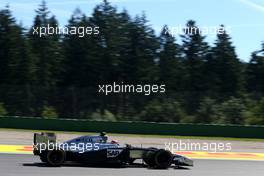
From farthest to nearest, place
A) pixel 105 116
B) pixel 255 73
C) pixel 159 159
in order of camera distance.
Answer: pixel 255 73, pixel 105 116, pixel 159 159

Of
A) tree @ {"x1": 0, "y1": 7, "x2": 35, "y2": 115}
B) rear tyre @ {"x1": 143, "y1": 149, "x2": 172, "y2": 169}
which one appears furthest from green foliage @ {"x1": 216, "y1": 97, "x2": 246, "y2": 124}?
tree @ {"x1": 0, "y1": 7, "x2": 35, "y2": 115}

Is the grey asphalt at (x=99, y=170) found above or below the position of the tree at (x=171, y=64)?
below

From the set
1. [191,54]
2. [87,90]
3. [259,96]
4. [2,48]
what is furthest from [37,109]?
[191,54]

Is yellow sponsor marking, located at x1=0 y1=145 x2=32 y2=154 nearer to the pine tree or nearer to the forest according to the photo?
the forest

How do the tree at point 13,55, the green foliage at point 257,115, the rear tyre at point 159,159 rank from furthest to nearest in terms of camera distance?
1. the tree at point 13,55
2. the green foliage at point 257,115
3. the rear tyre at point 159,159

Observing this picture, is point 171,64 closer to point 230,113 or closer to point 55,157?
point 230,113

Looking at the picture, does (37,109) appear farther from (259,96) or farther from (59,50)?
(59,50)

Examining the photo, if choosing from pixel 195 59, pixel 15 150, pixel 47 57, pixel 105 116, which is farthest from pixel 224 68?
pixel 15 150

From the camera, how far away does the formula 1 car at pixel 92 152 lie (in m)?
12.5

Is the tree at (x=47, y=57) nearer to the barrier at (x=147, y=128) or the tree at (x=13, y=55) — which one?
the tree at (x=13, y=55)

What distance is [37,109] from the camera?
115 feet

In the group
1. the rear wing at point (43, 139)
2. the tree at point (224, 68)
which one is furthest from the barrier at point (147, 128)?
the tree at point (224, 68)

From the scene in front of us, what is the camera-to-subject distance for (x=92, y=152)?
41.8ft

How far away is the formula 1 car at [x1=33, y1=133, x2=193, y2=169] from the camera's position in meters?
12.5
